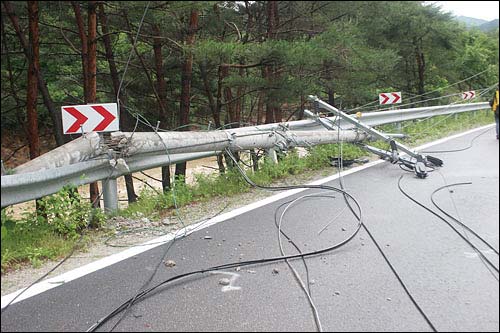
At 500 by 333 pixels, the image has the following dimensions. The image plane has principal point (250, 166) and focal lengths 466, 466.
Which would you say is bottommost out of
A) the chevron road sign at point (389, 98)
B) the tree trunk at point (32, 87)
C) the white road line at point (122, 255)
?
the white road line at point (122, 255)

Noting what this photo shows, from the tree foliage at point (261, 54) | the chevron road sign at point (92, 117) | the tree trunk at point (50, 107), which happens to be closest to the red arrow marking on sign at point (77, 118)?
the chevron road sign at point (92, 117)

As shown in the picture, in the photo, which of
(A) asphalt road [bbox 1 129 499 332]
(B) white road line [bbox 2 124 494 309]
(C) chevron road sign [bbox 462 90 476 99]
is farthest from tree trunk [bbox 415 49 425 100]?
(A) asphalt road [bbox 1 129 499 332]

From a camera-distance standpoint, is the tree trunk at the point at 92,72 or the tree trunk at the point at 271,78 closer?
the tree trunk at the point at 92,72

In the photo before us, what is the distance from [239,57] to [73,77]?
315 centimetres

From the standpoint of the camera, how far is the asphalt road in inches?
96.7

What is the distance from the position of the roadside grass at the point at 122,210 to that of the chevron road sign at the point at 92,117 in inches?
26.1

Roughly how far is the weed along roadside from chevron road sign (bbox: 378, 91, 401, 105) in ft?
7.62

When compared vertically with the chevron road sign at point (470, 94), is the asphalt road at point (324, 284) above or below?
below

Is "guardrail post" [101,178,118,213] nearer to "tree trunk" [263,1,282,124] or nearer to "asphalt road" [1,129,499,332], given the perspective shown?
"asphalt road" [1,129,499,332]

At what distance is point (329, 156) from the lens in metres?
8.51

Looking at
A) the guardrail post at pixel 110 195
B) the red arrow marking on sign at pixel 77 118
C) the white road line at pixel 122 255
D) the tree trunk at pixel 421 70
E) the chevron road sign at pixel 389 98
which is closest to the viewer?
the white road line at pixel 122 255

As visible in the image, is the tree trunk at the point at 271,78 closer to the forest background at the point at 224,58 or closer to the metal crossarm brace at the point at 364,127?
the forest background at the point at 224,58

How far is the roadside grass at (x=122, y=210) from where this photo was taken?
3965 millimetres

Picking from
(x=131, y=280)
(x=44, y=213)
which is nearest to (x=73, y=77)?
(x=44, y=213)
